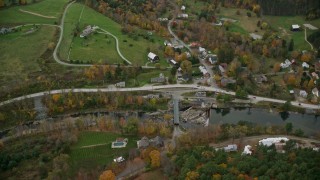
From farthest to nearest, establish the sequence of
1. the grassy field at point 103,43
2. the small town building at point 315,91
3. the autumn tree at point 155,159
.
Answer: the grassy field at point 103,43, the small town building at point 315,91, the autumn tree at point 155,159

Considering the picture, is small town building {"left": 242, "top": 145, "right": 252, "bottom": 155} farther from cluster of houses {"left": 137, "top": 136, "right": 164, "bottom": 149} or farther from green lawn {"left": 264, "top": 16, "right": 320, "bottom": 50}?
green lawn {"left": 264, "top": 16, "right": 320, "bottom": 50}

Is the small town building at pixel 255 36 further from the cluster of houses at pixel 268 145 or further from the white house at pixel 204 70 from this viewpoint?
the cluster of houses at pixel 268 145

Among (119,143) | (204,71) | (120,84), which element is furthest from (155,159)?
(204,71)

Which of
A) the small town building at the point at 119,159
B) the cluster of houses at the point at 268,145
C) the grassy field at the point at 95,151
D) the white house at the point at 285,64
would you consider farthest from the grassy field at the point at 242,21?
the small town building at the point at 119,159

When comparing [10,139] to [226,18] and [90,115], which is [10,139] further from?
[226,18]

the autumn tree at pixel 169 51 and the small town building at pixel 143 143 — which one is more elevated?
the autumn tree at pixel 169 51

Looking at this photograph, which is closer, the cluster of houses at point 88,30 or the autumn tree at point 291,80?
the autumn tree at point 291,80
